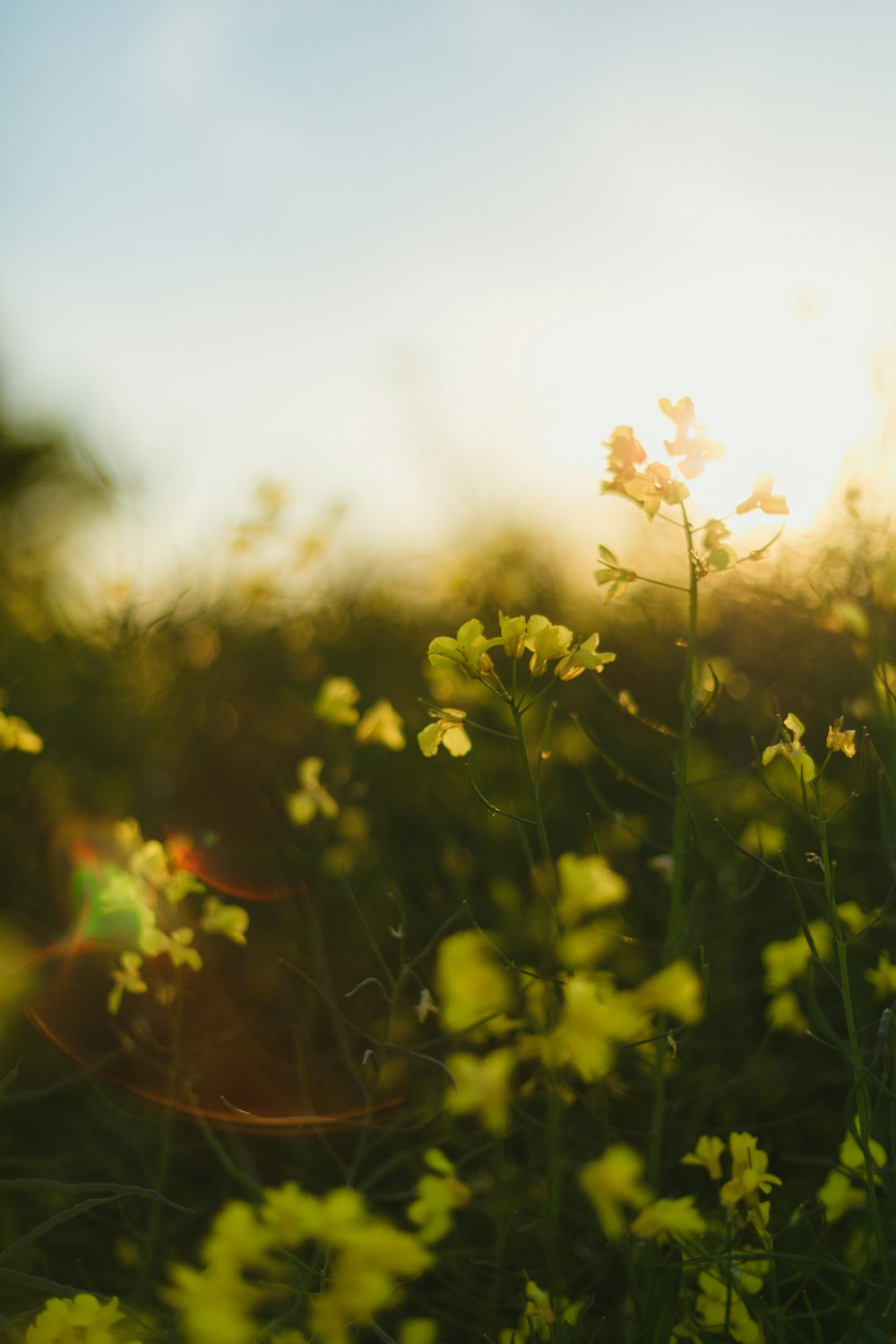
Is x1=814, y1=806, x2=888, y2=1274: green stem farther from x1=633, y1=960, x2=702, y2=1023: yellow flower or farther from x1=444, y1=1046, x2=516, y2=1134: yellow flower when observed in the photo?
x1=444, y1=1046, x2=516, y2=1134: yellow flower

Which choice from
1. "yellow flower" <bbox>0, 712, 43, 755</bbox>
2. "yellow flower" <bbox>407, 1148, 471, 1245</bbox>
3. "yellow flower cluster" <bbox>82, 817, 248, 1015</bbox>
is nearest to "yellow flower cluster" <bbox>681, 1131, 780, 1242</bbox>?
"yellow flower" <bbox>407, 1148, 471, 1245</bbox>

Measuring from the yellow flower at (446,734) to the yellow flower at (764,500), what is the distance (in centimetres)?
44

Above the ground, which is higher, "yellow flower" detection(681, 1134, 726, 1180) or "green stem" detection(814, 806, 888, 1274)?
"green stem" detection(814, 806, 888, 1274)

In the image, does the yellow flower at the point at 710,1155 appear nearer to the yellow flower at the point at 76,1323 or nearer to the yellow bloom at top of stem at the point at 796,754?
the yellow bloom at top of stem at the point at 796,754

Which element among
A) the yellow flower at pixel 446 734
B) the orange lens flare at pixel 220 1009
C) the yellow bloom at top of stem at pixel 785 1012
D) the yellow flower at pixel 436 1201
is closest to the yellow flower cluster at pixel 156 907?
the orange lens flare at pixel 220 1009

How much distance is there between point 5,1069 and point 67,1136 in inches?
9.5

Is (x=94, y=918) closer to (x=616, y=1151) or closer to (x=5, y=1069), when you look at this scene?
(x=5, y=1069)

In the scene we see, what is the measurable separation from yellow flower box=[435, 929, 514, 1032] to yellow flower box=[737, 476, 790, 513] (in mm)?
713

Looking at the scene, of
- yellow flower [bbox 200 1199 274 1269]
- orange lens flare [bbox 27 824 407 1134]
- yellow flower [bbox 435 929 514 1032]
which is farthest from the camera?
orange lens flare [bbox 27 824 407 1134]

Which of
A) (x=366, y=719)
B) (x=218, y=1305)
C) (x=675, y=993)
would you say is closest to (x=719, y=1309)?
(x=675, y=993)

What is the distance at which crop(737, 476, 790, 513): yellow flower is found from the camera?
123cm

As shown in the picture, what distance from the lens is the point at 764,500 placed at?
124 centimetres

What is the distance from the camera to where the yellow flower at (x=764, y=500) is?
4.05 feet

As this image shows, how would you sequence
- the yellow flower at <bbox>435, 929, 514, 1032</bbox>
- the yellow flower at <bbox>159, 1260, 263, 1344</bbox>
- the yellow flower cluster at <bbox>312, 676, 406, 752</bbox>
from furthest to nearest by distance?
the yellow flower cluster at <bbox>312, 676, 406, 752</bbox>, the yellow flower at <bbox>435, 929, 514, 1032</bbox>, the yellow flower at <bbox>159, 1260, 263, 1344</bbox>
